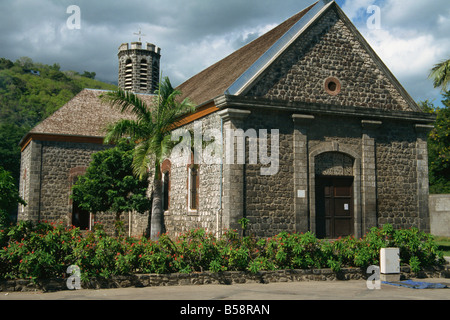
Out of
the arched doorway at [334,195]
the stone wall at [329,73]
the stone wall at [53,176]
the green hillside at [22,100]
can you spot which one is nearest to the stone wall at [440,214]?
the stone wall at [329,73]

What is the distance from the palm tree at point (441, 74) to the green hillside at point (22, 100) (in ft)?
95.8

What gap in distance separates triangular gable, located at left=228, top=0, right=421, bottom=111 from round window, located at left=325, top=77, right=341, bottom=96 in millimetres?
77

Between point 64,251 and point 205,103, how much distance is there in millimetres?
7680

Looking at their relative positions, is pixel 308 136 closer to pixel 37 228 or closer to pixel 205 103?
pixel 205 103

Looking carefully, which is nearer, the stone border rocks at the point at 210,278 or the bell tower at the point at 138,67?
the stone border rocks at the point at 210,278

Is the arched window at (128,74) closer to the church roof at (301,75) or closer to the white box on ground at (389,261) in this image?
the church roof at (301,75)

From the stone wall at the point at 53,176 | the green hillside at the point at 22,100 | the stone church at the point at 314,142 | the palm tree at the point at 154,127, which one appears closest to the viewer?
the stone church at the point at 314,142

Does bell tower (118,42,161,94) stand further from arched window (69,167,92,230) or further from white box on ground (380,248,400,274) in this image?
white box on ground (380,248,400,274)

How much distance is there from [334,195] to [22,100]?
216 feet

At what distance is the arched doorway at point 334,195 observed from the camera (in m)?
17.1

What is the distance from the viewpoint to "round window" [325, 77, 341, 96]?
1738 cm

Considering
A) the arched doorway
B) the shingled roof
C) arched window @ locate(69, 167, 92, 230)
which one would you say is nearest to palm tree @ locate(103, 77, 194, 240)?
the shingled roof
